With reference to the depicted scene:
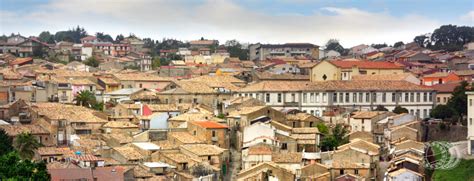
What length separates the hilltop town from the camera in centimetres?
3612

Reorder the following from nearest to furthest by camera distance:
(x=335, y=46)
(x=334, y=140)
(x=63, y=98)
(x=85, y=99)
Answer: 1. (x=334, y=140)
2. (x=85, y=99)
3. (x=63, y=98)
4. (x=335, y=46)

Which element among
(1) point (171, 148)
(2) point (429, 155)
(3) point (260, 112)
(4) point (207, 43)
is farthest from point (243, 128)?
(4) point (207, 43)

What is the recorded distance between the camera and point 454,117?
145 feet

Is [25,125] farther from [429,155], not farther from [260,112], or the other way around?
[429,155]

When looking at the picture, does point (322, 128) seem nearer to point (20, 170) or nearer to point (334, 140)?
point (334, 140)

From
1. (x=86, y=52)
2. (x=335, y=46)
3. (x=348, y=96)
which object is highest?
(x=335, y=46)

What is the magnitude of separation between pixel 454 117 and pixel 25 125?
63.3 feet

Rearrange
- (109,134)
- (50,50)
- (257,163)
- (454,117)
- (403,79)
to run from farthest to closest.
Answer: (50,50)
(403,79)
(454,117)
(109,134)
(257,163)

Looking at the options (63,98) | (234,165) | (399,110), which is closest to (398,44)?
(399,110)

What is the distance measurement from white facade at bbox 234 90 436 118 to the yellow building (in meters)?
6.86

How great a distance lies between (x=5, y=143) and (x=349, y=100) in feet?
65.7

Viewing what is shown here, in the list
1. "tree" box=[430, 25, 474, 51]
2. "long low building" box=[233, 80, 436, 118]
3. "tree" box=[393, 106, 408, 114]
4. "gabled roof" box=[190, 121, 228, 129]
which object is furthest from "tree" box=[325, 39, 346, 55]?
"gabled roof" box=[190, 121, 228, 129]

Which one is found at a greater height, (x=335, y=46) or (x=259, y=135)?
(x=335, y=46)

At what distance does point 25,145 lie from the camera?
35.4 metres
